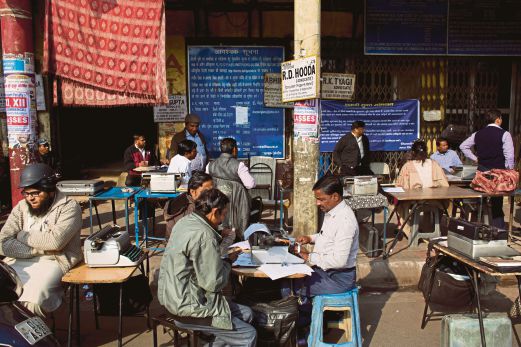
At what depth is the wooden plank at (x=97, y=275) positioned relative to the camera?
12.3 feet

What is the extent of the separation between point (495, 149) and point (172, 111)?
5.57 meters

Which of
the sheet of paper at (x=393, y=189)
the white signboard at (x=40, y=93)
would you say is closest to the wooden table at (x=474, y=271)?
the sheet of paper at (x=393, y=189)

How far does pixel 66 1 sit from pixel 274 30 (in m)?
3.75

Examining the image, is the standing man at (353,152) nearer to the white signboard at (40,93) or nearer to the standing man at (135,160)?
the standing man at (135,160)

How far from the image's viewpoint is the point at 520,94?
31.6 feet

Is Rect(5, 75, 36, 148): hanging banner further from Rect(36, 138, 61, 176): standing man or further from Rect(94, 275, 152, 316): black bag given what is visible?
Rect(94, 275, 152, 316): black bag

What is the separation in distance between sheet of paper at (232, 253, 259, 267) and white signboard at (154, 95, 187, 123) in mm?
5626

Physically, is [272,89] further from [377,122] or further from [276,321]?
[276,321]

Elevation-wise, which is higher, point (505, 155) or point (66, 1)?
point (66, 1)

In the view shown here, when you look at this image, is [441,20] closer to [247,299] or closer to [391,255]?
[391,255]

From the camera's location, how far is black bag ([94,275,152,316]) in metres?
4.41

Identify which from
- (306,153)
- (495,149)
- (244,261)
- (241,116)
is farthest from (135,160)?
(495,149)

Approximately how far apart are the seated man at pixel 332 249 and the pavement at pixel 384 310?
789mm

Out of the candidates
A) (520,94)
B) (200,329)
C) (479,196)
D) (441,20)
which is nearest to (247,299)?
(200,329)
